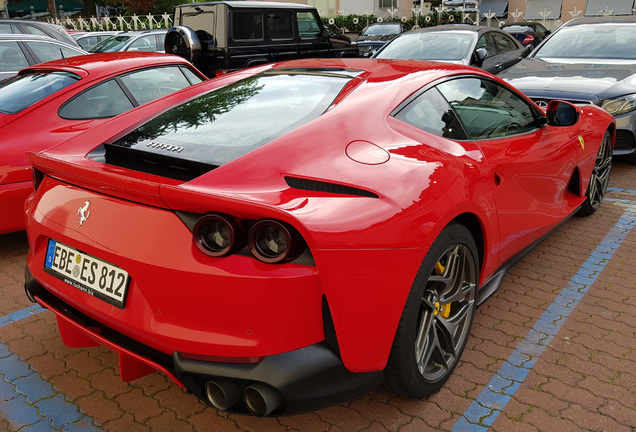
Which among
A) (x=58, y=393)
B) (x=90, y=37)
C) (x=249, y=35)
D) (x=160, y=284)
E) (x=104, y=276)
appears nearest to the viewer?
(x=160, y=284)

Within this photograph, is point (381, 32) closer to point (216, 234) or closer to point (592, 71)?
point (592, 71)

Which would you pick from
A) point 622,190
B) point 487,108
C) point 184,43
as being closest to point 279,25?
point 184,43

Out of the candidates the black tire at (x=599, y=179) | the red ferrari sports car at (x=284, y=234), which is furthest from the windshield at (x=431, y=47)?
the red ferrari sports car at (x=284, y=234)

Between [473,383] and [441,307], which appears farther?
[473,383]

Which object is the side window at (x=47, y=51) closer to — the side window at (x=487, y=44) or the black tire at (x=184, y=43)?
the black tire at (x=184, y=43)

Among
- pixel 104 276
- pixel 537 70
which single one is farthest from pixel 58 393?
pixel 537 70

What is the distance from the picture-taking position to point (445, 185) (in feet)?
7.79

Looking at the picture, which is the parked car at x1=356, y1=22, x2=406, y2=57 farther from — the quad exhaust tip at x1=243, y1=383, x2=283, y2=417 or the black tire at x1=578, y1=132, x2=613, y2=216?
the quad exhaust tip at x1=243, y1=383, x2=283, y2=417

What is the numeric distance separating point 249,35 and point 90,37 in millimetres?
7309

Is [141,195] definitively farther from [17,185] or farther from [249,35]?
[249,35]

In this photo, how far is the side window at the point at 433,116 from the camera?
8.54 ft

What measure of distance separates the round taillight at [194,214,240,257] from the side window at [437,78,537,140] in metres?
1.45

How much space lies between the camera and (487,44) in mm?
8727

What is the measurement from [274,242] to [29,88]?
3746mm
